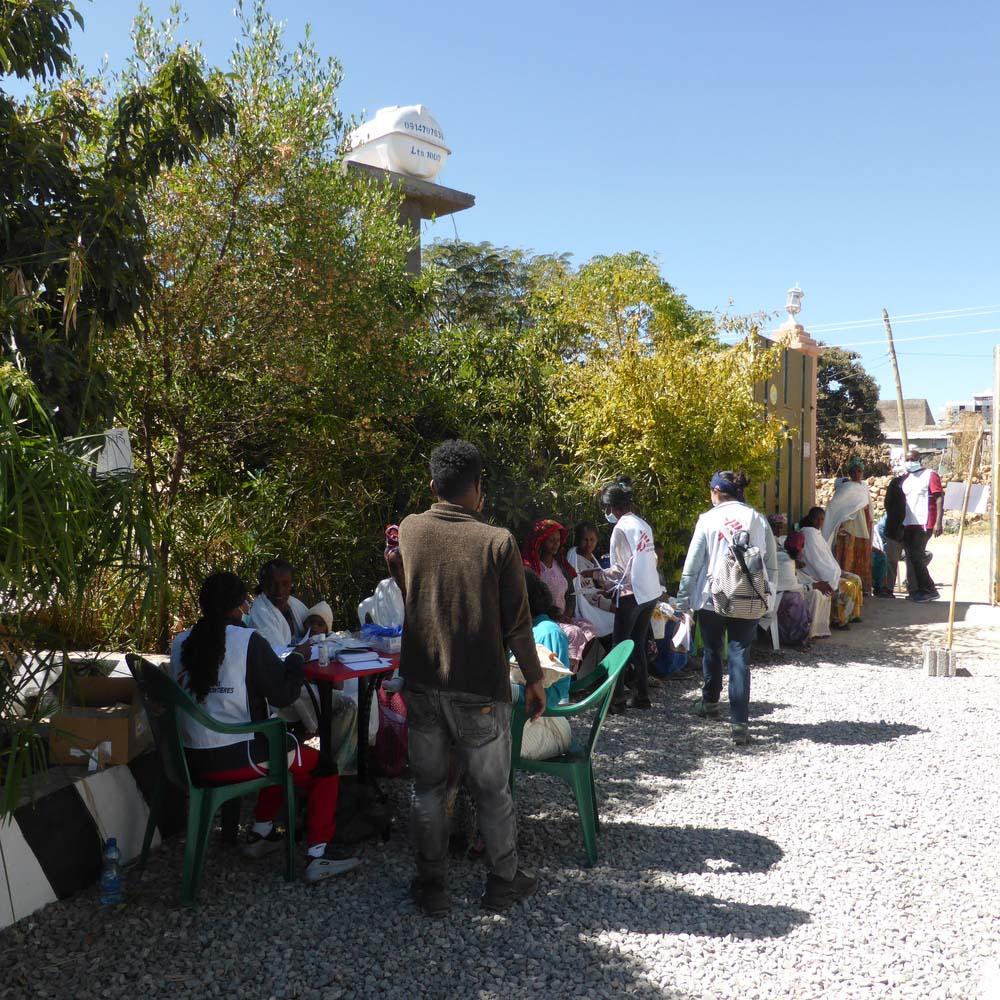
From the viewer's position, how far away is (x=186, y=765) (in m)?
3.64

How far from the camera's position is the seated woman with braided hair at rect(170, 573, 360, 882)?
12.0 ft

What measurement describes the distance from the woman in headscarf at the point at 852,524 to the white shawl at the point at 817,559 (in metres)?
1.73

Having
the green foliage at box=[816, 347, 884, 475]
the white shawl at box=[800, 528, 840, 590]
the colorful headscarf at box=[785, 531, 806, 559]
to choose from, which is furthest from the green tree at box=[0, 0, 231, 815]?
the green foliage at box=[816, 347, 884, 475]

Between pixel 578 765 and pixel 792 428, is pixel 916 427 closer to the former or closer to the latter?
pixel 792 428

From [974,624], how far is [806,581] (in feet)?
8.11

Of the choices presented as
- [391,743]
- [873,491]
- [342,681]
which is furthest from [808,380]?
[873,491]

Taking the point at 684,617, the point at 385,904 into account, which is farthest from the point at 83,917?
the point at 684,617

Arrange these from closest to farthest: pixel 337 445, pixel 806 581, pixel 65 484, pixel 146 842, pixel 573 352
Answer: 1. pixel 65 484
2. pixel 146 842
3. pixel 337 445
4. pixel 806 581
5. pixel 573 352

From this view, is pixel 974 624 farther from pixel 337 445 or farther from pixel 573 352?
pixel 337 445

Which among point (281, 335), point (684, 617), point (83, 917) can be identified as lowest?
point (83, 917)

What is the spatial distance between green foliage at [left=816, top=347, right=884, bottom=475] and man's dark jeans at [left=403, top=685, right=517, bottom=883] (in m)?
28.4

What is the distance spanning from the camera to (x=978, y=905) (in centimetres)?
364

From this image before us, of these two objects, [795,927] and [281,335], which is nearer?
[795,927]

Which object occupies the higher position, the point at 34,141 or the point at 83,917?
the point at 34,141
